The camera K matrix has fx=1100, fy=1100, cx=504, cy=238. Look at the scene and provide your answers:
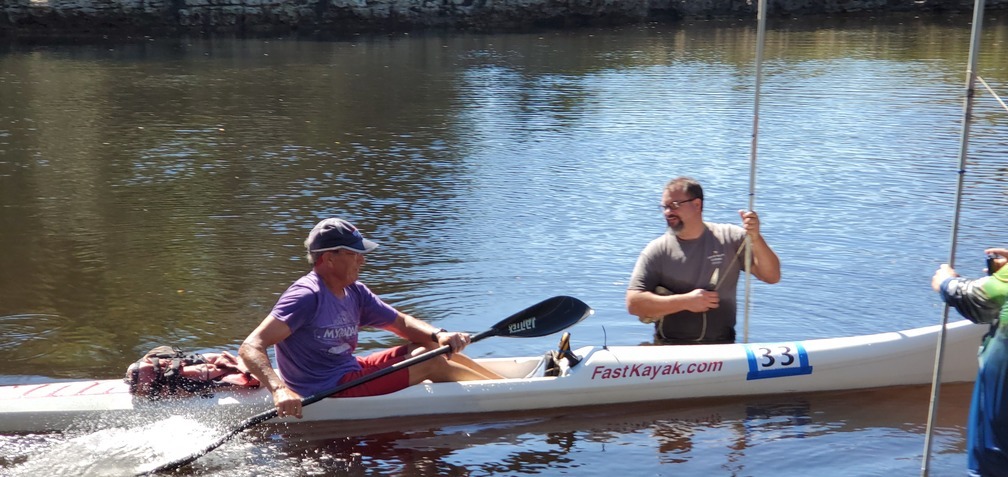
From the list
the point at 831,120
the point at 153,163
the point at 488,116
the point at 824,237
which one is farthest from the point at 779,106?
the point at 153,163

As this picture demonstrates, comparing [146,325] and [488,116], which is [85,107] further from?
[146,325]

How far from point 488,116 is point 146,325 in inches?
383

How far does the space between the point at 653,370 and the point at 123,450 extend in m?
2.93

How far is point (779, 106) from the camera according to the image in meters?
16.8

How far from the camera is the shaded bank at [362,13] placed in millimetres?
31422

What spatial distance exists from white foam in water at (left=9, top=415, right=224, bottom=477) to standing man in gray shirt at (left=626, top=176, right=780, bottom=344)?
2.56 m

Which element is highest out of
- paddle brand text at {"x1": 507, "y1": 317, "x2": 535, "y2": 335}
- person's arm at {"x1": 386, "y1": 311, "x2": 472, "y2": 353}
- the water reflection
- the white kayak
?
person's arm at {"x1": 386, "y1": 311, "x2": 472, "y2": 353}

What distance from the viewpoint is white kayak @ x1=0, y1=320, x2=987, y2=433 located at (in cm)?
590

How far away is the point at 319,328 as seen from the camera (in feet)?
18.6

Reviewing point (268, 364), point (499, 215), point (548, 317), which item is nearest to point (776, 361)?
point (548, 317)

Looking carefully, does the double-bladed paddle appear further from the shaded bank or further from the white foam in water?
the shaded bank

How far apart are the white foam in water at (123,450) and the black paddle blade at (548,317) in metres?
1.82

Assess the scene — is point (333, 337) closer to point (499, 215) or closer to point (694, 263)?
point (694, 263)

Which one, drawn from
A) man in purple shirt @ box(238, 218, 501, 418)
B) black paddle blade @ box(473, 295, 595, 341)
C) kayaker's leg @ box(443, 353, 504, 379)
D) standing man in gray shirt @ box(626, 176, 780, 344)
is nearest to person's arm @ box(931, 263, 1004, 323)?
standing man in gray shirt @ box(626, 176, 780, 344)
